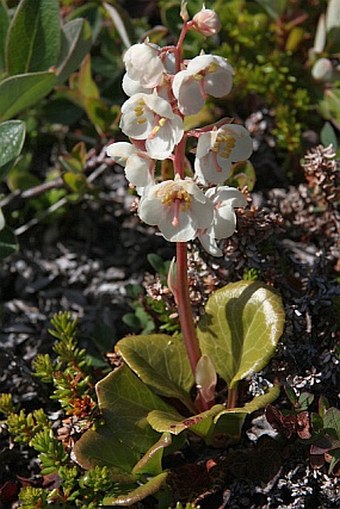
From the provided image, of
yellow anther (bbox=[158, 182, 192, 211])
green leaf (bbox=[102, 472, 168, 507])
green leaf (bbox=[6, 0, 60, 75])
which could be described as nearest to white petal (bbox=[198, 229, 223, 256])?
yellow anther (bbox=[158, 182, 192, 211])

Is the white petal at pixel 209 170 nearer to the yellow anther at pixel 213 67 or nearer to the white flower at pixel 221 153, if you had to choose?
the white flower at pixel 221 153

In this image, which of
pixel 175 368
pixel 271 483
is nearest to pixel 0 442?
pixel 175 368

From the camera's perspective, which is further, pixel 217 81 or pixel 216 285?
pixel 216 285

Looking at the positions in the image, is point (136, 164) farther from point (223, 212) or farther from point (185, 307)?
point (185, 307)

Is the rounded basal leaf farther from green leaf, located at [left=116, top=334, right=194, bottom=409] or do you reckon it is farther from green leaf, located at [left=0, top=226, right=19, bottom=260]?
green leaf, located at [left=0, top=226, right=19, bottom=260]

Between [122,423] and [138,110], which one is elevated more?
[138,110]

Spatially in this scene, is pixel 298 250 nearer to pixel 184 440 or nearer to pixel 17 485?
pixel 184 440

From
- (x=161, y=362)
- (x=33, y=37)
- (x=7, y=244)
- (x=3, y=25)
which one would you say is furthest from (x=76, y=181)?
(x=161, y=362)
